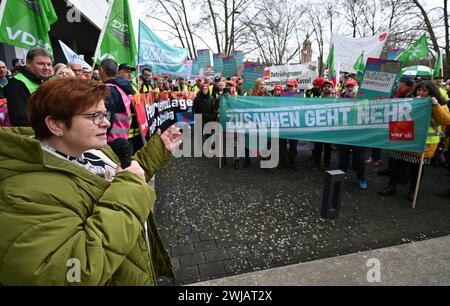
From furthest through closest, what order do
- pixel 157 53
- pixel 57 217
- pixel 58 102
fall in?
pixel 157 53, pixel 58 102, pixel 57 217

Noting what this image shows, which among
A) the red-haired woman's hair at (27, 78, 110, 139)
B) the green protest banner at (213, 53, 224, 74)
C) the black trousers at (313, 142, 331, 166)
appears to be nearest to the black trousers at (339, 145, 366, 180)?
the black trousers at (313, 142, 331, 166)

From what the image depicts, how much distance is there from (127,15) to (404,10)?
2567 centimetres

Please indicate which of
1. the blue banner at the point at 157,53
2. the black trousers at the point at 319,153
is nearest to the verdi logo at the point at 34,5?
the blue banner at the point at 157,53

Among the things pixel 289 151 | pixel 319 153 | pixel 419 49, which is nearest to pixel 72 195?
pixel 289 151

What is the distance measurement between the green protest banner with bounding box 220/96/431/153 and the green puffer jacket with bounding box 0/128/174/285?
15.0 ft

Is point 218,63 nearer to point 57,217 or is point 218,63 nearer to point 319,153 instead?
point 319,153

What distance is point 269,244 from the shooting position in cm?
320

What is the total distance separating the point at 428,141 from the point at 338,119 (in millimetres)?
1439

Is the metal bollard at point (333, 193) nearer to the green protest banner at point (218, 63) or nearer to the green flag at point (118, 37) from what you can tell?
the green flag at point (118, 37)

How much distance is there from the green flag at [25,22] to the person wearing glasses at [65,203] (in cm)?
280

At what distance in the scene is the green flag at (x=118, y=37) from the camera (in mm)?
4254

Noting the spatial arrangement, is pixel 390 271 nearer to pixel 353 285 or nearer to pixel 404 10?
pixel 353 285

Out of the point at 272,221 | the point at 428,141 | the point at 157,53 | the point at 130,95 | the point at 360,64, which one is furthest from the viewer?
the point at 360,64

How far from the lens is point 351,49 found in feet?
31.3
